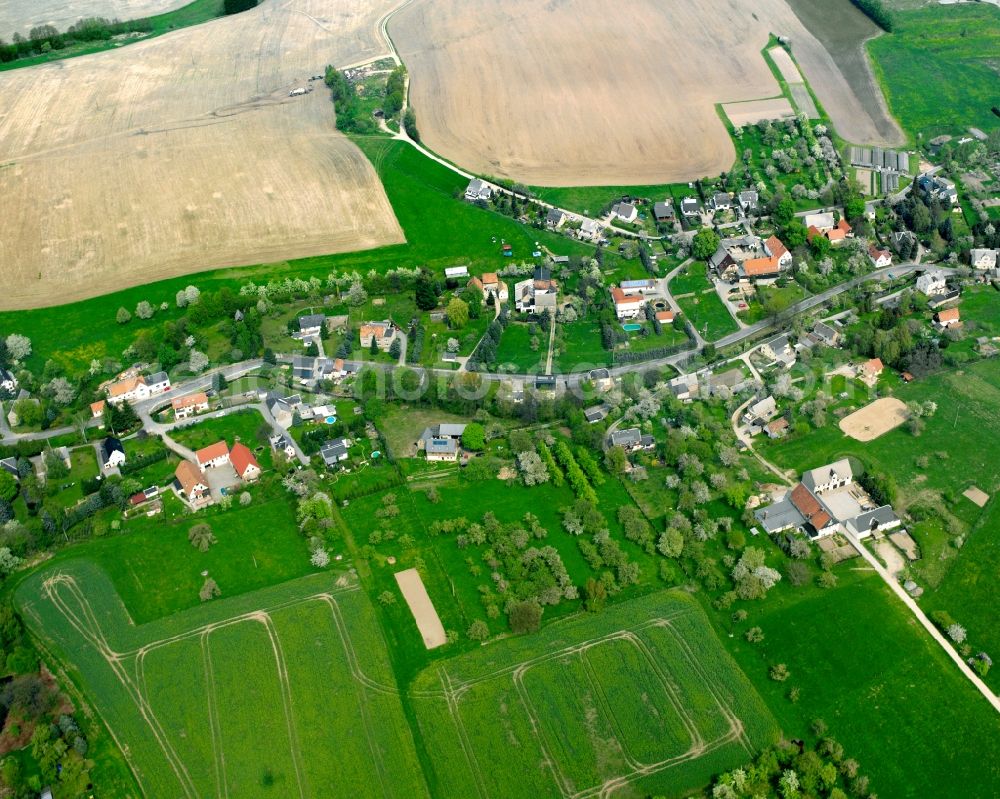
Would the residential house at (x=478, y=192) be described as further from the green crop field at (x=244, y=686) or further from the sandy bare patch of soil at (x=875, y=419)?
the green crop field at (x=244, y=686)

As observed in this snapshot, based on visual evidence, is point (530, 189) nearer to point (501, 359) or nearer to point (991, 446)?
point (501, 359)

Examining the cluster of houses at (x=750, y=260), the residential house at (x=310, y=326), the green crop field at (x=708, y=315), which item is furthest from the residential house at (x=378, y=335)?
the cluster of houses at (x=750, y=260)

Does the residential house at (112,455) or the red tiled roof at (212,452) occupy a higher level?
the residential house at (112,455)

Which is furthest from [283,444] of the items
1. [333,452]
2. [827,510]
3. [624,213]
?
[624,213]

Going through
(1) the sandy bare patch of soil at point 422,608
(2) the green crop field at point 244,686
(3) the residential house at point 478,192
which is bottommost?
(1) the sandy bare patch of soil at point 422,608

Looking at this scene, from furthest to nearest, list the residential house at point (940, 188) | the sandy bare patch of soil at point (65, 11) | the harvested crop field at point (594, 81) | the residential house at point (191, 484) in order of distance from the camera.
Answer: the sandy bare patch of soil at point (65, 11) → the harvested crop field at point (594, 81) → the residential house at point (940, 188) → the residential house at point (191, 484)
